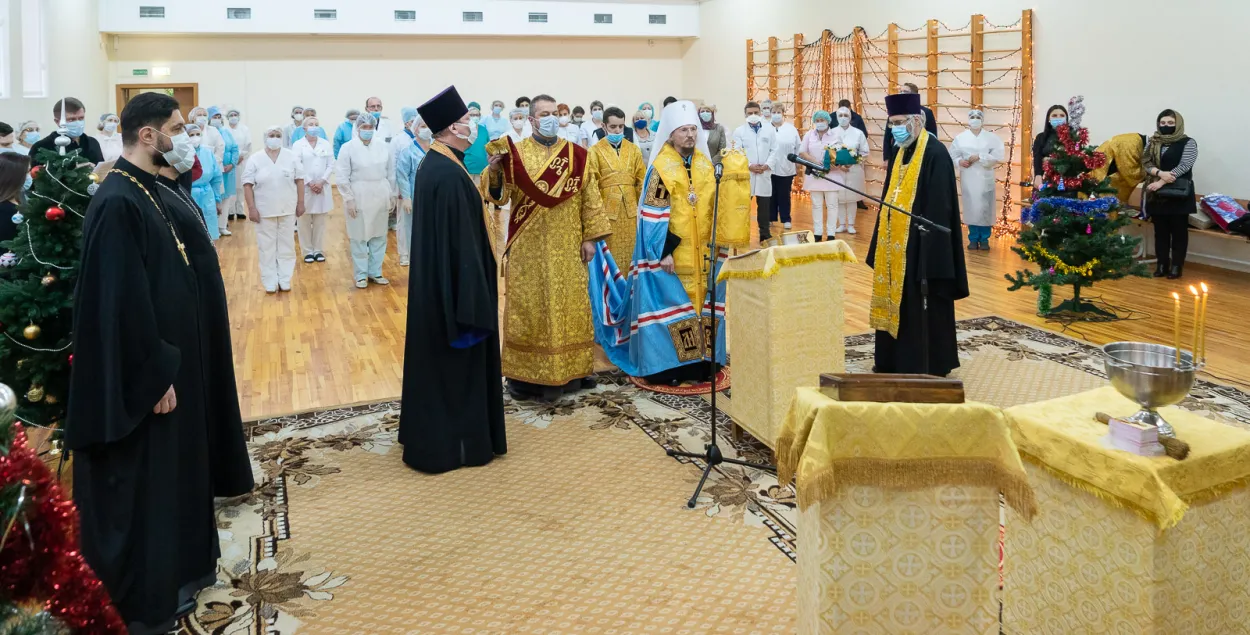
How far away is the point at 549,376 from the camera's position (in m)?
5.74

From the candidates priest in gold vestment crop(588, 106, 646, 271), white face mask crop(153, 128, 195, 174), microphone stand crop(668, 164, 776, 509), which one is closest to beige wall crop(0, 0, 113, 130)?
priest in gold vestment crop(588, 106, 646, 271)

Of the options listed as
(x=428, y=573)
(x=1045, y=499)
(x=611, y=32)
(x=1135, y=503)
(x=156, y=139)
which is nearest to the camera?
(x=1135, y=503)

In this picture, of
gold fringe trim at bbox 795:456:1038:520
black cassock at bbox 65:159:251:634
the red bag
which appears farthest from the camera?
the red bag

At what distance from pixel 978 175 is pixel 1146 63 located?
6.66 ft

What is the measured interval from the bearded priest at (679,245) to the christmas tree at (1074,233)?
282cm

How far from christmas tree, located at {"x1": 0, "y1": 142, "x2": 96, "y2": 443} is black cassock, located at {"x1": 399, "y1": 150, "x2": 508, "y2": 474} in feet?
4.83

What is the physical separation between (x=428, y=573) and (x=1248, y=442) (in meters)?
2.76

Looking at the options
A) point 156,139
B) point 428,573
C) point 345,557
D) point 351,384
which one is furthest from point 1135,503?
A: point 351,384

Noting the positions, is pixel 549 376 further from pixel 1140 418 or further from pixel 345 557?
pixel 1140 418

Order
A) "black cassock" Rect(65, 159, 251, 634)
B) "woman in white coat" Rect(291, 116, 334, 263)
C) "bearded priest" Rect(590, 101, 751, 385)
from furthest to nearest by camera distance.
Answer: "woman in white coat" Rect(291, 116, 334, 263), "bearded priest" Rect(590, 101, 751, 385), "black cassock" Rect(65, 159, 251, 634)

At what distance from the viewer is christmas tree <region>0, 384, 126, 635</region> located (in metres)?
1.41

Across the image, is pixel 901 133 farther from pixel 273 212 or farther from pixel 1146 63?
pixel 273 212

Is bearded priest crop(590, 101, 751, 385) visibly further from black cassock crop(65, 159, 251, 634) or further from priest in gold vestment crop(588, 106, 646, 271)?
black cassock crop(65, 159, 251, 634)

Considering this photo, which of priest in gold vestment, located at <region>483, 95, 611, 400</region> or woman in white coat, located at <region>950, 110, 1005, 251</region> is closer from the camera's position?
priest in gold vestment, located at <region>483, 95, 611, 400</region>
